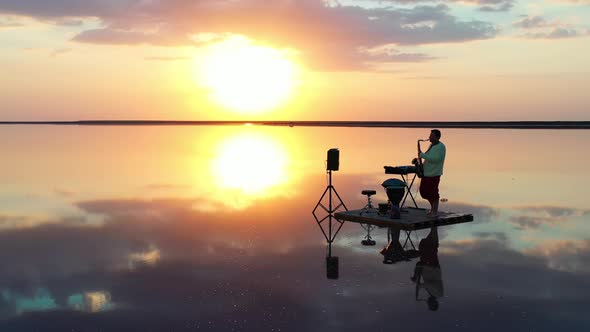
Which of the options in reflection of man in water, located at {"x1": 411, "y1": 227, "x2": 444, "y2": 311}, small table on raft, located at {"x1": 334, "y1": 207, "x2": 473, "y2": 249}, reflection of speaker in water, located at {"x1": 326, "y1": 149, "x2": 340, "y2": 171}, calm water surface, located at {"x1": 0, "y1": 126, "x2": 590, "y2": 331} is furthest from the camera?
reflection of speaker in water, located at {"x1": 326, "y1": 149, "x2": 340, "y2": 171}

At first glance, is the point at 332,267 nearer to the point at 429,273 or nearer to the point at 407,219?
the point at 429,273

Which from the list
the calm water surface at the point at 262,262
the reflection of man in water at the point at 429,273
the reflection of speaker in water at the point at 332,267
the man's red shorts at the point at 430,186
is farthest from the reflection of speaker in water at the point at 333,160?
the reflection of speaker in water at the point at 332,267

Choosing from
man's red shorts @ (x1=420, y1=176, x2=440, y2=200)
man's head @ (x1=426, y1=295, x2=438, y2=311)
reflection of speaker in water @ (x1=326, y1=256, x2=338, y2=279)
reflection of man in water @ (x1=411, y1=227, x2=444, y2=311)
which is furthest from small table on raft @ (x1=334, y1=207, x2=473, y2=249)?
man's head @ (x1=426, y1=295, x2=438, y2=311)

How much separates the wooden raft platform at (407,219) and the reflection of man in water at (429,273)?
1.04m

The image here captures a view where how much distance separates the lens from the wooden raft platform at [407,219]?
45.6ft

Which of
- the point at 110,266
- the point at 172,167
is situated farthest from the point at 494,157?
the point at 110,266

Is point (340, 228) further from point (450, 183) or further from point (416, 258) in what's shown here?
point (450, 183)

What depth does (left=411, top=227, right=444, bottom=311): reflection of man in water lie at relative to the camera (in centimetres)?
875

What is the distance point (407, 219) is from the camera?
14297mm

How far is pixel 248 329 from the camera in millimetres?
7398

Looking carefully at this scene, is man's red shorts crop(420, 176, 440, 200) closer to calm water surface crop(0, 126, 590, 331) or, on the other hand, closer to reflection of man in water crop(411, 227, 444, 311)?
calm water surface crop(0, 126, 590, 331)

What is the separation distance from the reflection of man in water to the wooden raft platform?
104cm

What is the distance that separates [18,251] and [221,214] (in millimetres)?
5325

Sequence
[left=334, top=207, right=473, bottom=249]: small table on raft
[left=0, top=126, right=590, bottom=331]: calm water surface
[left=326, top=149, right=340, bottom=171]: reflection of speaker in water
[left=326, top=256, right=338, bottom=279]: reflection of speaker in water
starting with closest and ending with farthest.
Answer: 1. [left=0, top=126, right=590, bottom=331]: calm water surface
2. [left=326, top=256, right=338, bottom=279]: reflection of speaker in water
3. [left=334, top=207, right=473, bottom=249]: small table on raft
4. [left=326, top=149, right=340, bottom=171]: reflection of speaker in water
